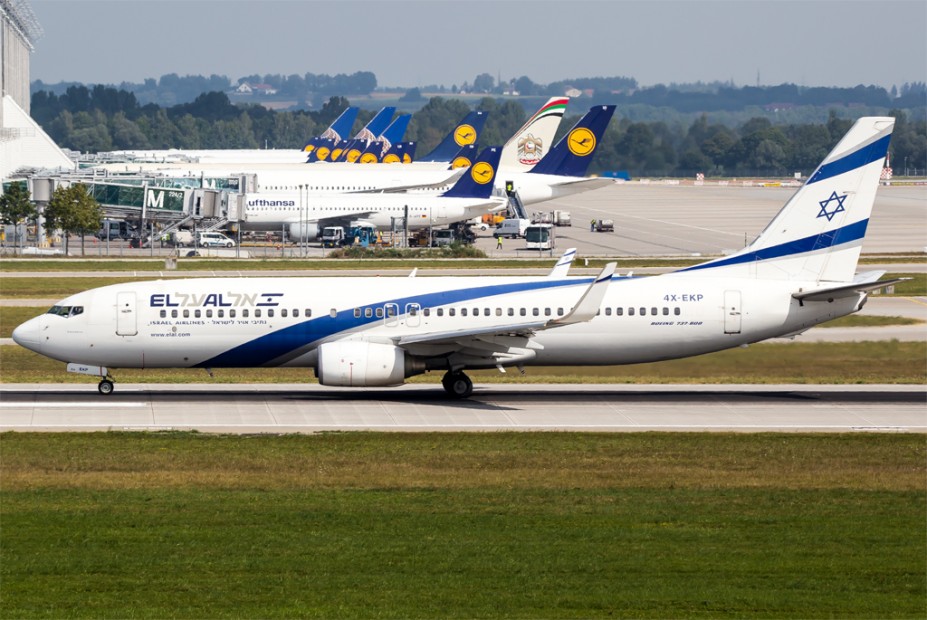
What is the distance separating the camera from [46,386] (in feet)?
140

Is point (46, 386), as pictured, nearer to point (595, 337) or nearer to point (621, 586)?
point (595, 337)

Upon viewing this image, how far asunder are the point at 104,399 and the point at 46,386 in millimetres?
3687

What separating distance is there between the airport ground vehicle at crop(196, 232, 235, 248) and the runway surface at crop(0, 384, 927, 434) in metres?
60.2

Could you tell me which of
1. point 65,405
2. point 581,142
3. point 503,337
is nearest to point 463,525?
point 503,337

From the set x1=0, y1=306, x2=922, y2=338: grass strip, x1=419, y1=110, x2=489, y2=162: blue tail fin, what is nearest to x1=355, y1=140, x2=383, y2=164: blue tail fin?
x1=419, y1=110, x2=489, y2=162: blue tail fin

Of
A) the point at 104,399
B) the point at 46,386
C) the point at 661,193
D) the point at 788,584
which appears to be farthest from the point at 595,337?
the point at 661,193

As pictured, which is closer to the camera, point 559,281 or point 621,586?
point 621,586

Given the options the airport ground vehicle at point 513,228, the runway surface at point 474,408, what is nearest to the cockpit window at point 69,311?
the runway surface at point 474,408

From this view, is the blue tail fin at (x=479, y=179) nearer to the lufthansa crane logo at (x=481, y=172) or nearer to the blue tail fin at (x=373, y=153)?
the lufthansa crane logo at (x=481, y=172)

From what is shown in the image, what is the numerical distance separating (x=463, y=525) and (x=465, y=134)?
14453 cm

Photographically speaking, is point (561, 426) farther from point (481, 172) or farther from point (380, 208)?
point (380, 208)

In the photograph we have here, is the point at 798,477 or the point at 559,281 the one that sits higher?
the point at 559,281

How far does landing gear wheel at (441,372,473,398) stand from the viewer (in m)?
40.8

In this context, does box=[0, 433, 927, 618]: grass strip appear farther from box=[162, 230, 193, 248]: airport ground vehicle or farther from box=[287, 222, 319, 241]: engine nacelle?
box=[287, 222, 319, 241]: engine nacelle
